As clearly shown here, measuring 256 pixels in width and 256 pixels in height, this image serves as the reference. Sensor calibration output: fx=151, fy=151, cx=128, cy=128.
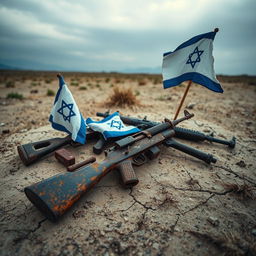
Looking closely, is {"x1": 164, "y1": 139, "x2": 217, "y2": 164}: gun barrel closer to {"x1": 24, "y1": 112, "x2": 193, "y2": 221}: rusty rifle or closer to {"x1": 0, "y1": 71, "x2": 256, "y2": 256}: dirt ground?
{"x1": 0, "y1": 71, "x2": 256, "y2": 256}: dirt ground

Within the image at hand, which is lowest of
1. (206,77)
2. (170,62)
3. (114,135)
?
(114,135)

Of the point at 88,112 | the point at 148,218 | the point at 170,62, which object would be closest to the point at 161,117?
the point at 170,62

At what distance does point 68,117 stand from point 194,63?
2831 millimetres

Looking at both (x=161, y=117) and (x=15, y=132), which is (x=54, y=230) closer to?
(x=15, y=132)

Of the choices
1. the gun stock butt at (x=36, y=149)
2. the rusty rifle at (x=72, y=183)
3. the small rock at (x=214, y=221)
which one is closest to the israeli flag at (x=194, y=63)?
the rusty rifle at (x=72, y=183)

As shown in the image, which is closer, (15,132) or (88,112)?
(15,132)

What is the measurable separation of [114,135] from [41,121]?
262 centimetres

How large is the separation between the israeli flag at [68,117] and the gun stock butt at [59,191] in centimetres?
84

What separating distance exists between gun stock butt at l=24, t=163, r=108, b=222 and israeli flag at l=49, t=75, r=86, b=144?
0.84 meters

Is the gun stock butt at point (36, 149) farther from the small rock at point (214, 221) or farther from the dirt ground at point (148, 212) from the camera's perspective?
the small rock at point (214, 221)

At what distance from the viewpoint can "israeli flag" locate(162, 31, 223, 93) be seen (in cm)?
315

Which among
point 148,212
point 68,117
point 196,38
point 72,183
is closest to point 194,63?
point 196,38

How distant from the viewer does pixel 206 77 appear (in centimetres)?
321

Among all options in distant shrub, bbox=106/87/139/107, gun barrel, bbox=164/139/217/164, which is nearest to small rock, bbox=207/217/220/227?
gun barrel, bbox=164/139/217/164
